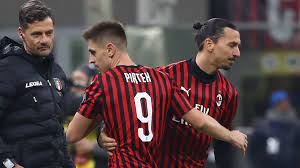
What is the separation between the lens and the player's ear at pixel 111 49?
7.62m

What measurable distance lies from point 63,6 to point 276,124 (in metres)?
6.62

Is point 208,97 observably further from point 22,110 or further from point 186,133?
point 22,110

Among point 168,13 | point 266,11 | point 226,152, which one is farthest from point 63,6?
point 226,152

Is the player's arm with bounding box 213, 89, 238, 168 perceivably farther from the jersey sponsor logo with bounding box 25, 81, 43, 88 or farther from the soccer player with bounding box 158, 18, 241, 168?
the jersey sponsor logo with bounding box 25, 81, 43, 88

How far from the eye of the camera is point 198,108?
27.5 feet

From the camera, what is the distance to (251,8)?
17891 millimetres

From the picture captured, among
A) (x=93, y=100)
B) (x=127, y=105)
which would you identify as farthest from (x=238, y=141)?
(x=93, y=100)

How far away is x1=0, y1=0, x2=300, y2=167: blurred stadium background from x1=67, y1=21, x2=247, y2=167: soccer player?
6.45 m

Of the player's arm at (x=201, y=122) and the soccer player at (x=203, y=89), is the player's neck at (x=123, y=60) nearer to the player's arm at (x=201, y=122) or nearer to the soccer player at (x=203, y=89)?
the player's arm at (x=201, y=122)

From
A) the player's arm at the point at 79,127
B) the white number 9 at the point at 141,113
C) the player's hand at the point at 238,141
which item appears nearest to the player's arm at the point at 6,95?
the player's arm at the point at 79,127

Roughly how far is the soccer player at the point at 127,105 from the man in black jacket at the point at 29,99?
220 mm

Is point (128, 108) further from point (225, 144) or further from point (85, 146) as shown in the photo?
point (85, 146)

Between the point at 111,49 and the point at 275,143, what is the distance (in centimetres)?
779

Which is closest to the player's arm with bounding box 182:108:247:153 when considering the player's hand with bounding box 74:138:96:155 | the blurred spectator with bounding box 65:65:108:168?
the blurred spectator with bounding box 65:65:108:168
